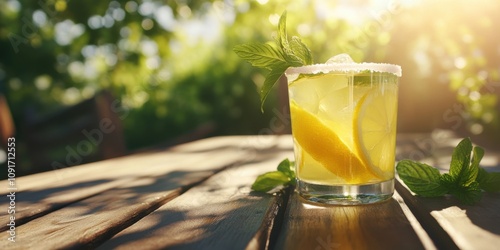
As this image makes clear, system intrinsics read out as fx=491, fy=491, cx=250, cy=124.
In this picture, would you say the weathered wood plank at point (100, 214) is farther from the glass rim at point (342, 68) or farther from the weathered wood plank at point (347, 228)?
the glass rim at point (342, 68)

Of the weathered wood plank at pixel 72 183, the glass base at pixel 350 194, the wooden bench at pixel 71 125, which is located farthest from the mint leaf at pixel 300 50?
the wooden bench at pixel 71 125

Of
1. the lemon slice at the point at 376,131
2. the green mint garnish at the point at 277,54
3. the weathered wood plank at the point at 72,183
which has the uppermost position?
the green mint garnish at the point at 277,54

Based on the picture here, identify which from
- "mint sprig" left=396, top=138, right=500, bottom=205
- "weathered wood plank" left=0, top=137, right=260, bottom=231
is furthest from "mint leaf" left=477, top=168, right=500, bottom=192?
"weathered wood plank" left=0, top=137, right=260, bottom=231

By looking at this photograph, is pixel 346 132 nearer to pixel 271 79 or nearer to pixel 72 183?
pixel 271 79

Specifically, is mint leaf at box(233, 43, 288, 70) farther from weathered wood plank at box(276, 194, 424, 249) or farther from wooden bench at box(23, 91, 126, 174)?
wooden bench at box(23, 91, 126, 174)

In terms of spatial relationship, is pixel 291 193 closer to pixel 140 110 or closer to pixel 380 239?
pixel 380 239
